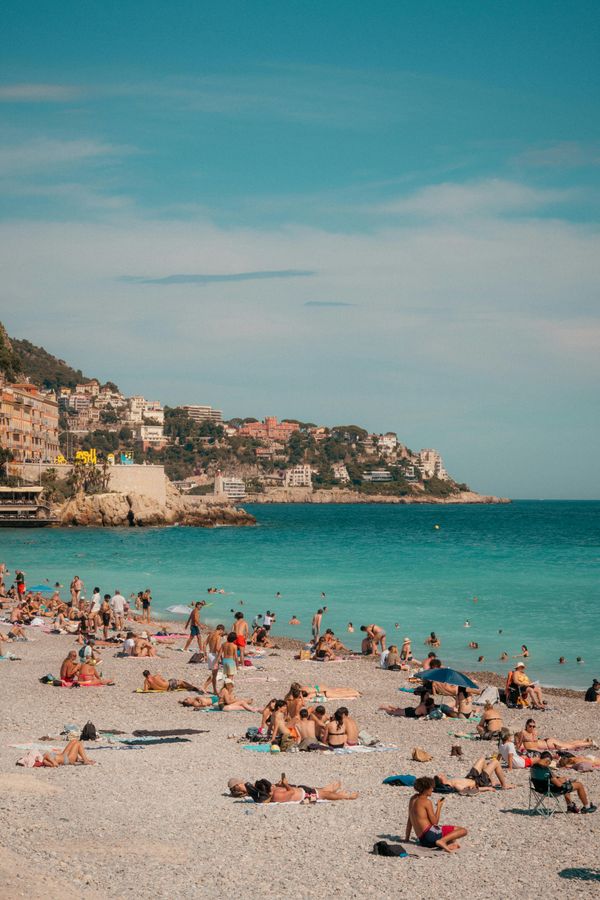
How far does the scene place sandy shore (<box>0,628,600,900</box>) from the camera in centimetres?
923

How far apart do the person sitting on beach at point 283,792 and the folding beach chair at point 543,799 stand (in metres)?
2.22

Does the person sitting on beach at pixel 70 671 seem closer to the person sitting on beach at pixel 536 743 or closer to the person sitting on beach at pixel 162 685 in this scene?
the person sitting on beach at pixel 162 685

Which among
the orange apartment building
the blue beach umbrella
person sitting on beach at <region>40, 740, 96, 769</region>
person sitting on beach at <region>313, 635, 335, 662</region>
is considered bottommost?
person sitting on beach at <region>313, 635, 335, 662</region>

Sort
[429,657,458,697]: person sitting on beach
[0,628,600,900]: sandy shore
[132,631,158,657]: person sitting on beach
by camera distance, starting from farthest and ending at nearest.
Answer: [132,631,158,657]: person sitting on beach, [429,657,458,697]: person sitting on beach, [0,628,600,900]: sandy shore

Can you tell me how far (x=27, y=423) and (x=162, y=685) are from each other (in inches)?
3769

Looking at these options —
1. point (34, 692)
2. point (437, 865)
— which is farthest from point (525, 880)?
point (34, 692)

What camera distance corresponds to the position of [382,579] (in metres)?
50.0

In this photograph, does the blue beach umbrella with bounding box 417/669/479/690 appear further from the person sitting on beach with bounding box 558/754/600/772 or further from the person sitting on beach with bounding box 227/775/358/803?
the person sitting on beach with bounding box 227/775/358/803

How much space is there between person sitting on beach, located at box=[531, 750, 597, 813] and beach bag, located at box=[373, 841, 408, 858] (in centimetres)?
266

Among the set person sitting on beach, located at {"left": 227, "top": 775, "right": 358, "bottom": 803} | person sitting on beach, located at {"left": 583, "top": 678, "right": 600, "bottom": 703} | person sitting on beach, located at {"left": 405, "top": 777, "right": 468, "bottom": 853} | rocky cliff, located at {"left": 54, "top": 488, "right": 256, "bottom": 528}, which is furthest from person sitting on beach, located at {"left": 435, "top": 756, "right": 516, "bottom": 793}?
rocky cliff, located at {"left": 54, "top": 488, "right": 256, "bottom": 528}

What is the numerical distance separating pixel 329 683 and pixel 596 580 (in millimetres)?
31246

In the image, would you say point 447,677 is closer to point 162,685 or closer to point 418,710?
point 418,710

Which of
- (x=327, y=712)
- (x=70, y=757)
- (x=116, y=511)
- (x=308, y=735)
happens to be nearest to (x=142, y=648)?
(x=327, y=712)

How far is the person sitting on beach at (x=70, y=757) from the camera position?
43.9 ft
